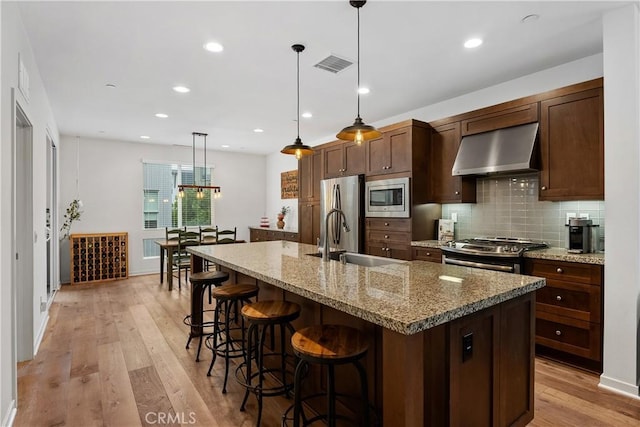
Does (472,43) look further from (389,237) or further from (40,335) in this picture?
(40,335)

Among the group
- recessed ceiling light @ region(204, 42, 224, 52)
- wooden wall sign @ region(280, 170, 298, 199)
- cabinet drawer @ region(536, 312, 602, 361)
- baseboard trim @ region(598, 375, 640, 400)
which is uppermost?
recessed ceiling light @ region(204, 42, 224, 52)

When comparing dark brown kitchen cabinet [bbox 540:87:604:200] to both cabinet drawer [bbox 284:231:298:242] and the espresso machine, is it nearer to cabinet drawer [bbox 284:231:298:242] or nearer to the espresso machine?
the espresso machine

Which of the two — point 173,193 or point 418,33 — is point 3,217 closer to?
point 418,33

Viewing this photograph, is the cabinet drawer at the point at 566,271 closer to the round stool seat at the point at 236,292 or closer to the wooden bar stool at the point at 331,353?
the wooden bar stool at the point at 331,353

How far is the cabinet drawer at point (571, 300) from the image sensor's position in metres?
2.59

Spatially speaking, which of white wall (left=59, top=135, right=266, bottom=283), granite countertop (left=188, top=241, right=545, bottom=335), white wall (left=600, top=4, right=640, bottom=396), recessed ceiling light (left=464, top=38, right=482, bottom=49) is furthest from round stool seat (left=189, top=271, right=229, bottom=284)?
white wall (left=59, top=135, right=266, bottom=283)

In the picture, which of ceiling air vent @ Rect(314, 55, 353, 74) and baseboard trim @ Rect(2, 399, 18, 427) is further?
ceiling air vent @ Rect(314, 55, 353, 74)

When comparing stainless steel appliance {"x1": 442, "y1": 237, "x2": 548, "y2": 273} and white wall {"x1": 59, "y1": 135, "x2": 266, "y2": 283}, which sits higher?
white wall {"x1": 59, "y1": 135, "x2": 266, "y2": 283}

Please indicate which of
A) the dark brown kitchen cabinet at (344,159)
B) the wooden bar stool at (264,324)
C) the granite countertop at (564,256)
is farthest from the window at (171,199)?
the granite countertop at (564,256)

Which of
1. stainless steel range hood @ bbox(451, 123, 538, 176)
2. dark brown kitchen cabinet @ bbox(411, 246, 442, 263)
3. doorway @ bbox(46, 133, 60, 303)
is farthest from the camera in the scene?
doorway @ bbox(46, 133, 60, 303)

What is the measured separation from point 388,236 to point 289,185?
3.50 m

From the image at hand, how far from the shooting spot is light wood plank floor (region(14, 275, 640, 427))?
2096 millimetres

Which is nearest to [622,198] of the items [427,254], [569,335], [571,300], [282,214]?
[571,300]

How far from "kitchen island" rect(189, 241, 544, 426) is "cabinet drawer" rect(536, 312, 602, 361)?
3.78ft
